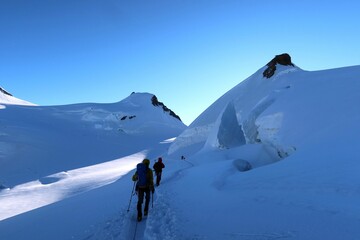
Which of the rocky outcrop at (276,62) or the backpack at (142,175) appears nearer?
the backpack at (142,175)

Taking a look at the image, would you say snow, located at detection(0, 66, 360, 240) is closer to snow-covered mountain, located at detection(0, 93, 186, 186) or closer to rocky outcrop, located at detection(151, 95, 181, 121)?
snow-covered mountain, located at detection(0, 93, 186, 186)

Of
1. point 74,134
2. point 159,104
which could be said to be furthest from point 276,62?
point 159,104

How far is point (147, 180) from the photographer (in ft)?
30.3

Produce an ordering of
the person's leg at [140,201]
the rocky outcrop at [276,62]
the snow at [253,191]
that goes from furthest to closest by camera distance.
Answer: the rocky outcrop at [276,62] < the person's leg at [140,201] < the snow at [253,191]

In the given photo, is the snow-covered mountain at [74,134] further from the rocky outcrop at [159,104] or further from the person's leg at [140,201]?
the person's leg at [140,201]

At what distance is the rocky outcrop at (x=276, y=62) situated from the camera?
44.2 metres

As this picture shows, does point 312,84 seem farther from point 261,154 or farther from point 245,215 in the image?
point 245,215

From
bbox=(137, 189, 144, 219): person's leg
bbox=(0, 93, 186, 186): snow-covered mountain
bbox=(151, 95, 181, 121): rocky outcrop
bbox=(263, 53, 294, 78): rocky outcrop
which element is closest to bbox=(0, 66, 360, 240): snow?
bbox=(137, 189, 144, 219): person's leg

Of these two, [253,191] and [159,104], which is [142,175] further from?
[159,104]

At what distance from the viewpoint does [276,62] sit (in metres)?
45.3

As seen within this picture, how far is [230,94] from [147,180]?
4091 cm

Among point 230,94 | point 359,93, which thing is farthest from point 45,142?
point 359,93

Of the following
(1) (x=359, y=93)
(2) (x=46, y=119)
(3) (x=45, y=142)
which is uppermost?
(2) (x=46, y=119)

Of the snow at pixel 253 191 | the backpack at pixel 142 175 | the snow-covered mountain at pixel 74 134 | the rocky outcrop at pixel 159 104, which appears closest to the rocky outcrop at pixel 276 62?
the snow at pixel 253 191
